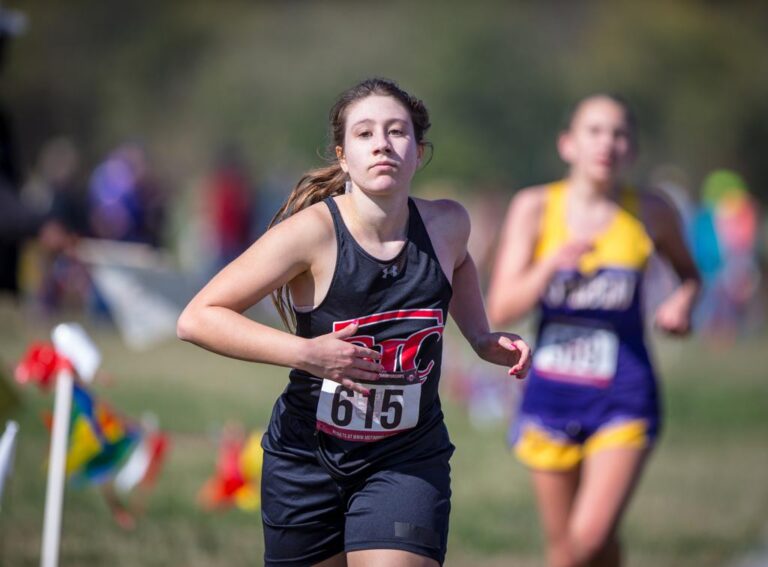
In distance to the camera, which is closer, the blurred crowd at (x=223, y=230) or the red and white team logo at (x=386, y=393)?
the red and white team logo at (x=386, y=393)

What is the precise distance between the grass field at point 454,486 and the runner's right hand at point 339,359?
7.20 ft

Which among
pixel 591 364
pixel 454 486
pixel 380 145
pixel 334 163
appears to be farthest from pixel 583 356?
pixel 454 486

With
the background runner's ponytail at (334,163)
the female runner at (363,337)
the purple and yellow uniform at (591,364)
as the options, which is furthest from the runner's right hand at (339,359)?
the purple and yellow uniform at (591,364)

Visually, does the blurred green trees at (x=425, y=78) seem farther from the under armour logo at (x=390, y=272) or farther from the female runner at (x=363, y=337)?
the under armour logo at (x=390, y=272)

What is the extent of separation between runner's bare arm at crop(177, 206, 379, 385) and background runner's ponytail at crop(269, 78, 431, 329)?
0.18m

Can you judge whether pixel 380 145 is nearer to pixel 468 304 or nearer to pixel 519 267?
pixel 468 304

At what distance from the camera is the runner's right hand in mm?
3242

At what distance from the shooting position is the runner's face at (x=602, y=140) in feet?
17.3

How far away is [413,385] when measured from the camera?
143 inches

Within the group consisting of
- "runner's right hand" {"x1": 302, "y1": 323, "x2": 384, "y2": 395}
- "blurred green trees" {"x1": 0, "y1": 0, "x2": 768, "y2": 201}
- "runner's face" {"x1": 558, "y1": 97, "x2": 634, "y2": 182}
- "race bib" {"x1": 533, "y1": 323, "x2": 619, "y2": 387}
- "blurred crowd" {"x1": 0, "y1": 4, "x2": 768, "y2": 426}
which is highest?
"blurred green trees" {"x1": 0, "y1": 0, "x2": 768, "y2": 201}

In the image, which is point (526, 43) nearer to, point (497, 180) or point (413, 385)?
point (497, 180)

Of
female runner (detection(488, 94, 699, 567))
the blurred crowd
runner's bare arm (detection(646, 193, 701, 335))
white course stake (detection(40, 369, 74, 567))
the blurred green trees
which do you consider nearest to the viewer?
white course stake (detection(40, 369, 74, 567))

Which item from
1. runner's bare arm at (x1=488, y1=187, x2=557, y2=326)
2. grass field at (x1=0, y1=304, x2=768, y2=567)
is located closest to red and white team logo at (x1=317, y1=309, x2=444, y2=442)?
runner's bare arm at (x1=488, y1=187, x2=557, y2=326)

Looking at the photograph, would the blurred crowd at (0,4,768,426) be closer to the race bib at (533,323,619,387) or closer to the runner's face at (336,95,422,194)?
the race bib at (533,323,619,387)
